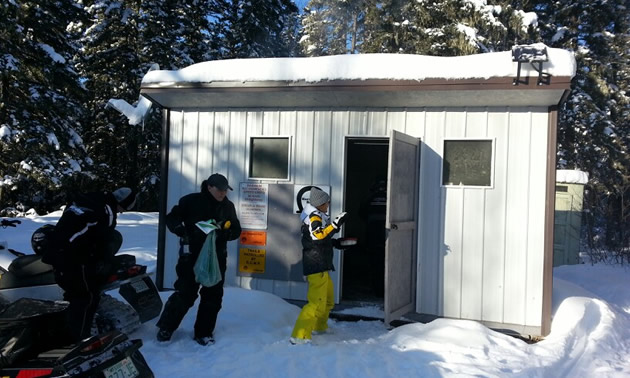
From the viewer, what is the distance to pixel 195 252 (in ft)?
15.1

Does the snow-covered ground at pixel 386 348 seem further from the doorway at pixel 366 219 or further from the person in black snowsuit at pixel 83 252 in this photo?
the doorway at pixel 366 219

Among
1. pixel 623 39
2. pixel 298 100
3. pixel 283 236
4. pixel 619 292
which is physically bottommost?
pixel 619 292

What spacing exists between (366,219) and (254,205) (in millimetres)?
2234

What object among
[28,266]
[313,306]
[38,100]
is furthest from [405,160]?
[38,100]

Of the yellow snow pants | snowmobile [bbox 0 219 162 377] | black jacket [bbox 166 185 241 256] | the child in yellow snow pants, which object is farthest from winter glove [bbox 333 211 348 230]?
snowmobile [bbox 0 219 162 377]

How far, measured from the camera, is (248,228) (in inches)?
261

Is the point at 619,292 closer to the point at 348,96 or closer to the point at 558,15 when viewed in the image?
the point at 348,96

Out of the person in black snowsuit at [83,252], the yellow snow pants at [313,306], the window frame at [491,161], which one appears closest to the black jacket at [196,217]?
the person in black snowsuit at [83,252]

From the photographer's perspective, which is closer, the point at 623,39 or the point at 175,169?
the point at 175,169

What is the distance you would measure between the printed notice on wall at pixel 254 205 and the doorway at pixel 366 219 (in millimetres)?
1131

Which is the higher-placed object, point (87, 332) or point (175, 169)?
point (175, 169)

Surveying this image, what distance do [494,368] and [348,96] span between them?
3419 mm

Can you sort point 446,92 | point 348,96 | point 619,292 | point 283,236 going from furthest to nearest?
point 619,292 < point 283,236 < point 348,96 < point 446,92

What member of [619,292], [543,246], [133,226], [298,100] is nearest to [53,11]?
[133,226]
